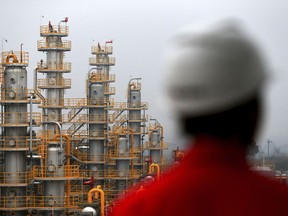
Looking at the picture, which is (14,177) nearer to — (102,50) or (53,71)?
(53,71)

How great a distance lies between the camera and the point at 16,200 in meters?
29.4

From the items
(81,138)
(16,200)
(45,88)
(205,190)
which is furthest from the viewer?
(81,138)

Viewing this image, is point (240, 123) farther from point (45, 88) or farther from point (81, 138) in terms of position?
point (81, 138)

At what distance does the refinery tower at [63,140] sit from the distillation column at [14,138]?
0.10 ft

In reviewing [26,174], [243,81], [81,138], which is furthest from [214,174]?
[81,138]

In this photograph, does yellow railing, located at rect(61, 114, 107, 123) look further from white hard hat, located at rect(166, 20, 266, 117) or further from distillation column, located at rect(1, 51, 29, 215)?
white hard hat, located at rect(166, 20, 266, 117)

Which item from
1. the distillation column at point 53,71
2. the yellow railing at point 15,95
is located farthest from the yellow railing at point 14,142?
the distillation column at point 53,71

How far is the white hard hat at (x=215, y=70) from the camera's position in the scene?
1.87 m

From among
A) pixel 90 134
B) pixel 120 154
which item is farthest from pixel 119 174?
pixel 90 134

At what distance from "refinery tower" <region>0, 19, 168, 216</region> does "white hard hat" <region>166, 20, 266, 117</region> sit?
49.7 ft

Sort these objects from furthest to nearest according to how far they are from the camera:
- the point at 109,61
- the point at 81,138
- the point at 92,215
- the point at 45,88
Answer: the point at 109,61, the point at 81,138, the point at 45,88, the point at 92,215

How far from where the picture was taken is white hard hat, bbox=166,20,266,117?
1.87 meters

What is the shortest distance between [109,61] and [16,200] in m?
Answer: 18.6

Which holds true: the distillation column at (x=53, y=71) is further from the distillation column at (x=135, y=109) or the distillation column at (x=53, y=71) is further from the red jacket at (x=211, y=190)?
the red jacket at (x=211, y=190)
